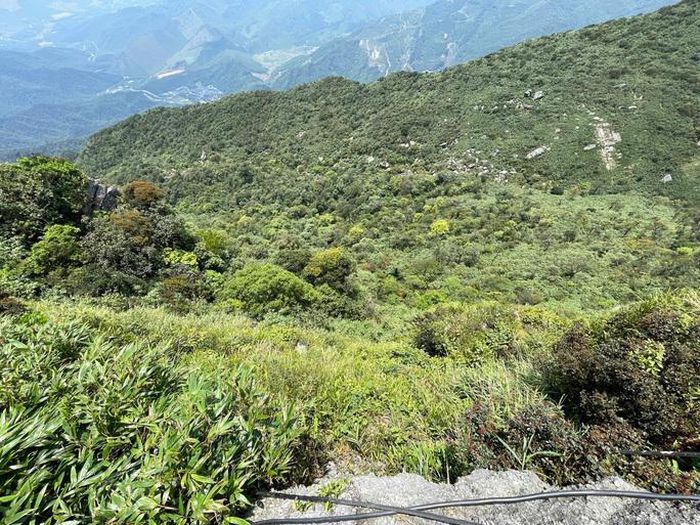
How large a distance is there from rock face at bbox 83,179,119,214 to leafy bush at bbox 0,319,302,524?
19.4 m

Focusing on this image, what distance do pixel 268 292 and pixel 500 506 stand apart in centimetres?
1217

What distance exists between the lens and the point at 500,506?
236 centimetres

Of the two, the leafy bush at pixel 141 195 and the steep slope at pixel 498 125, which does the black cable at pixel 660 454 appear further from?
the steep slope at pixel 498 125

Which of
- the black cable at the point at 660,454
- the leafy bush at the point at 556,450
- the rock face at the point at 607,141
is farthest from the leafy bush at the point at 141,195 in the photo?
the rock face at the point at 607,141

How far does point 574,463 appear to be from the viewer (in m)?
2.69

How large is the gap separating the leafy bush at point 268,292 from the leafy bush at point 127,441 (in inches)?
414

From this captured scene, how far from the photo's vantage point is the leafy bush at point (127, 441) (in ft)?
5.53

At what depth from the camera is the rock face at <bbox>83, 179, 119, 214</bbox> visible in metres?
18.7

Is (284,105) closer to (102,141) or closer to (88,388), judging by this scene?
(102,141)

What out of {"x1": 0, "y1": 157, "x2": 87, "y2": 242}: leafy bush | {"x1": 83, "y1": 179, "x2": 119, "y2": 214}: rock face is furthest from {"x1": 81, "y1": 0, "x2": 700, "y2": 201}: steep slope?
{"x1": 0, "y1": 157, "x2": 87, "y2": 242}: leafy bush

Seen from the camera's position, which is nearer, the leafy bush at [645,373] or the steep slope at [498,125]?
the leafy bush at [645,373]

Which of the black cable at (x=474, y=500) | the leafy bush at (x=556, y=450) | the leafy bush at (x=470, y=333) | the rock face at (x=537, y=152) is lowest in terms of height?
the leafy bush at (x=470, y=333)

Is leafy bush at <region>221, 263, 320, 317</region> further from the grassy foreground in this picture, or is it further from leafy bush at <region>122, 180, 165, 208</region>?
leafy bush at <region>122, 180, 165, 208</region>

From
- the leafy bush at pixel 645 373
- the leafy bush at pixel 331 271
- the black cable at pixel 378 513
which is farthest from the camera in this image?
the leafy bush at pixel 331 271
